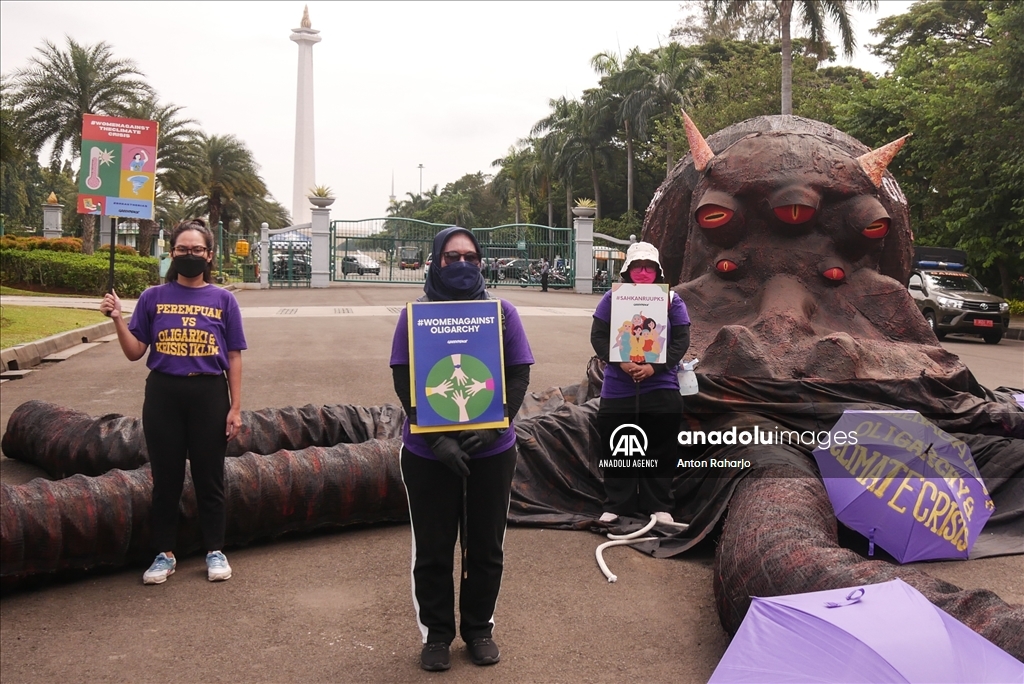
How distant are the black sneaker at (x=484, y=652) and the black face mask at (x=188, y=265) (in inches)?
83.0

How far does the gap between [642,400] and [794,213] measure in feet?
7.00

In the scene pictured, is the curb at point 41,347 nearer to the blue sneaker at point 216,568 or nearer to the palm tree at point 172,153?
the blue sneaker at point 216,568

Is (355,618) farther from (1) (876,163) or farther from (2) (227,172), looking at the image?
(2) (227,172)

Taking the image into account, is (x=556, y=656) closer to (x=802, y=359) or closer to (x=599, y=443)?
(x=599, y=443)

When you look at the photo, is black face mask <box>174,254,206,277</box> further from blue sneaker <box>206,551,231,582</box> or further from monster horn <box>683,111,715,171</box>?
monster horn <box>683,111,715,171</box>

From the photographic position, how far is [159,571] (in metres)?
4.12

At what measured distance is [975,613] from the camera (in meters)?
→ 2.85

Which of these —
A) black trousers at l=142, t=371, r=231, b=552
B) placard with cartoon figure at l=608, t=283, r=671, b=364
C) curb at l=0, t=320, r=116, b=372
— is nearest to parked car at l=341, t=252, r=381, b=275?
curb at l=0, t=320, r=116, b=372

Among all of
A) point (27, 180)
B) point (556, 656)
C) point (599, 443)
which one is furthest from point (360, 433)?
point (27, 180)

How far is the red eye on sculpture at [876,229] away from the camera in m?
6.21

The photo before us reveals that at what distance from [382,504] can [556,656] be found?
5.37 feet

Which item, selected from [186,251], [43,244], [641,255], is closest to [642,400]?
[641,255]

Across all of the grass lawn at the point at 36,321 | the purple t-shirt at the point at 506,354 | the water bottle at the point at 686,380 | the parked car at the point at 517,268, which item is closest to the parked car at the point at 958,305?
the water bottle at the point at 686,380

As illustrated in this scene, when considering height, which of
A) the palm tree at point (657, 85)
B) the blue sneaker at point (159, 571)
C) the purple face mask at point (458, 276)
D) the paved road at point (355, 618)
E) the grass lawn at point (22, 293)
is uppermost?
the palm tree at point (657, 85)
